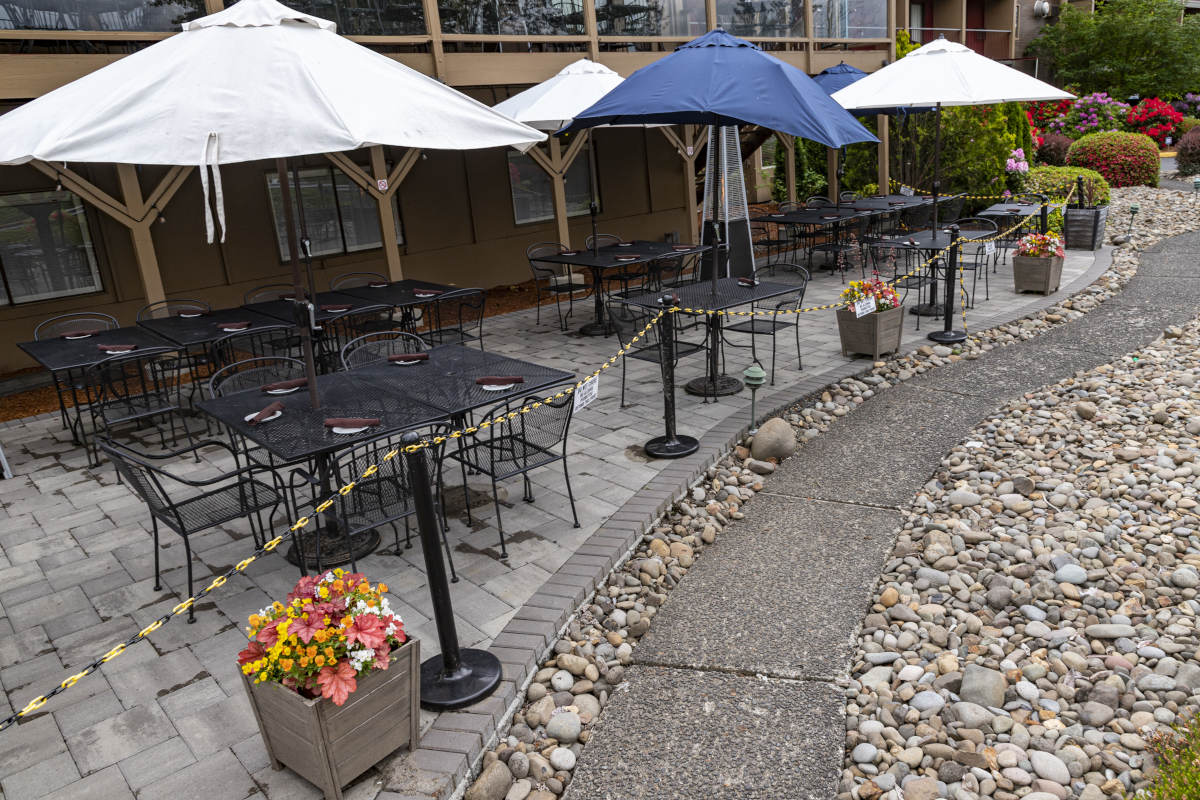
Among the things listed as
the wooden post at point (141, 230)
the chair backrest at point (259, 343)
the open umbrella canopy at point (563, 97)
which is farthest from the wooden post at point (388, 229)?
the wooden post at point (141, 230)

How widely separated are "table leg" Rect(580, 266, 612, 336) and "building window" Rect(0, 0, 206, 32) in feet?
16.7

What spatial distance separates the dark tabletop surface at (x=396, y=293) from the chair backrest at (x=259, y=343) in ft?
2.70

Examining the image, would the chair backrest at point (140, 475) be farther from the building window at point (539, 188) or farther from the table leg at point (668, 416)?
the building window at point (539, 188)

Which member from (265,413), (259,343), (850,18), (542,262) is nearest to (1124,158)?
(850,18)

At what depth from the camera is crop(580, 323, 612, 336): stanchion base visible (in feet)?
32.6

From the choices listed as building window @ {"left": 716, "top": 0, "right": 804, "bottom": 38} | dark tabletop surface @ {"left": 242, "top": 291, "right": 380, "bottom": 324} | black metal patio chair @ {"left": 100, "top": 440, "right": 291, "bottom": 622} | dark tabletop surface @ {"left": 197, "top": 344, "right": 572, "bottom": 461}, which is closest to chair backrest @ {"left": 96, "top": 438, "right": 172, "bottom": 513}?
black metal patio chair @ {"left": 100, "top": 440, "right": 291, "bottom": 622}

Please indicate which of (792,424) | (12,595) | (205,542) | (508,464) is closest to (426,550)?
(508,464)

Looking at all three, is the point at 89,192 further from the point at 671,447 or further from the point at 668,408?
the point at 671,447

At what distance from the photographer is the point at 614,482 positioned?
5723 millimetres

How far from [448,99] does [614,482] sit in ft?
8.80

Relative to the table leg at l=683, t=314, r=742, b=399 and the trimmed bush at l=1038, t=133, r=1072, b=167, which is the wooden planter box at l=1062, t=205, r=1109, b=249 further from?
the trimmed bush at l=1038, t=133, r=1072, b=167

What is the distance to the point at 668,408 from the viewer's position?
19.7 ft

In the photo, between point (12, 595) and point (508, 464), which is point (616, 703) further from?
point (12, 595)

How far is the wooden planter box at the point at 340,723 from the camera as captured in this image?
2889 millimetres
